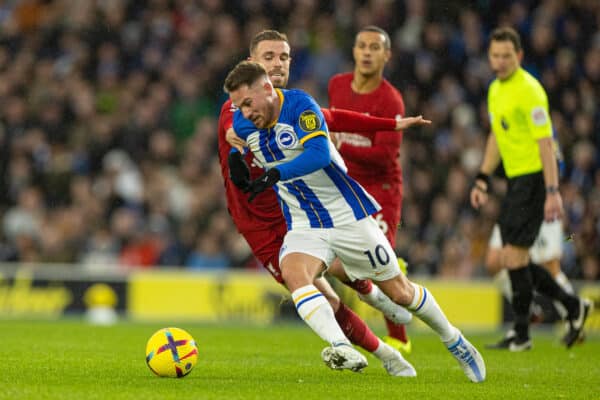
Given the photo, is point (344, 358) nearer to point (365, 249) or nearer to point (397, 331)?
point (365, 249)

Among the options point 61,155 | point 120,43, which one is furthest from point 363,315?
point 120,43

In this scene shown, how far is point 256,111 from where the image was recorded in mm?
6262

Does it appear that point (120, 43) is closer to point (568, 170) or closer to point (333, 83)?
point (568, 170)

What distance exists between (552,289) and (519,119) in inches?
65.6

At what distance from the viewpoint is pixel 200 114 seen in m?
18.2

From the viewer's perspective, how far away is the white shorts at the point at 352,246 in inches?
A: 256

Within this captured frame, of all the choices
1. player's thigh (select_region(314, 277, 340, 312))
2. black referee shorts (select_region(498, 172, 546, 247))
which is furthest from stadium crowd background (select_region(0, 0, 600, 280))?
player's thigh (select_region(314, 277, 340, 312))

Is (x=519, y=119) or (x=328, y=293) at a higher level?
(x=519, y=119)

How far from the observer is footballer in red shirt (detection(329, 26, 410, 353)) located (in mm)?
8836

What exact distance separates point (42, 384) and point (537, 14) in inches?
514

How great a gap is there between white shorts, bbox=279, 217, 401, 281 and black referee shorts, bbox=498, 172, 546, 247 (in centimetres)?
318

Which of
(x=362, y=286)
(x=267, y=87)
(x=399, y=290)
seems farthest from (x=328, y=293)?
(x=267, y=87)

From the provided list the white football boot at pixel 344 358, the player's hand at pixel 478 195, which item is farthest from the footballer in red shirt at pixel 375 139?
the white football boot at pixel 344 358

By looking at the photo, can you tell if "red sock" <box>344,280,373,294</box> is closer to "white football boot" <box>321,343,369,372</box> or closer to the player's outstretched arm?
the player's outstretched arm
